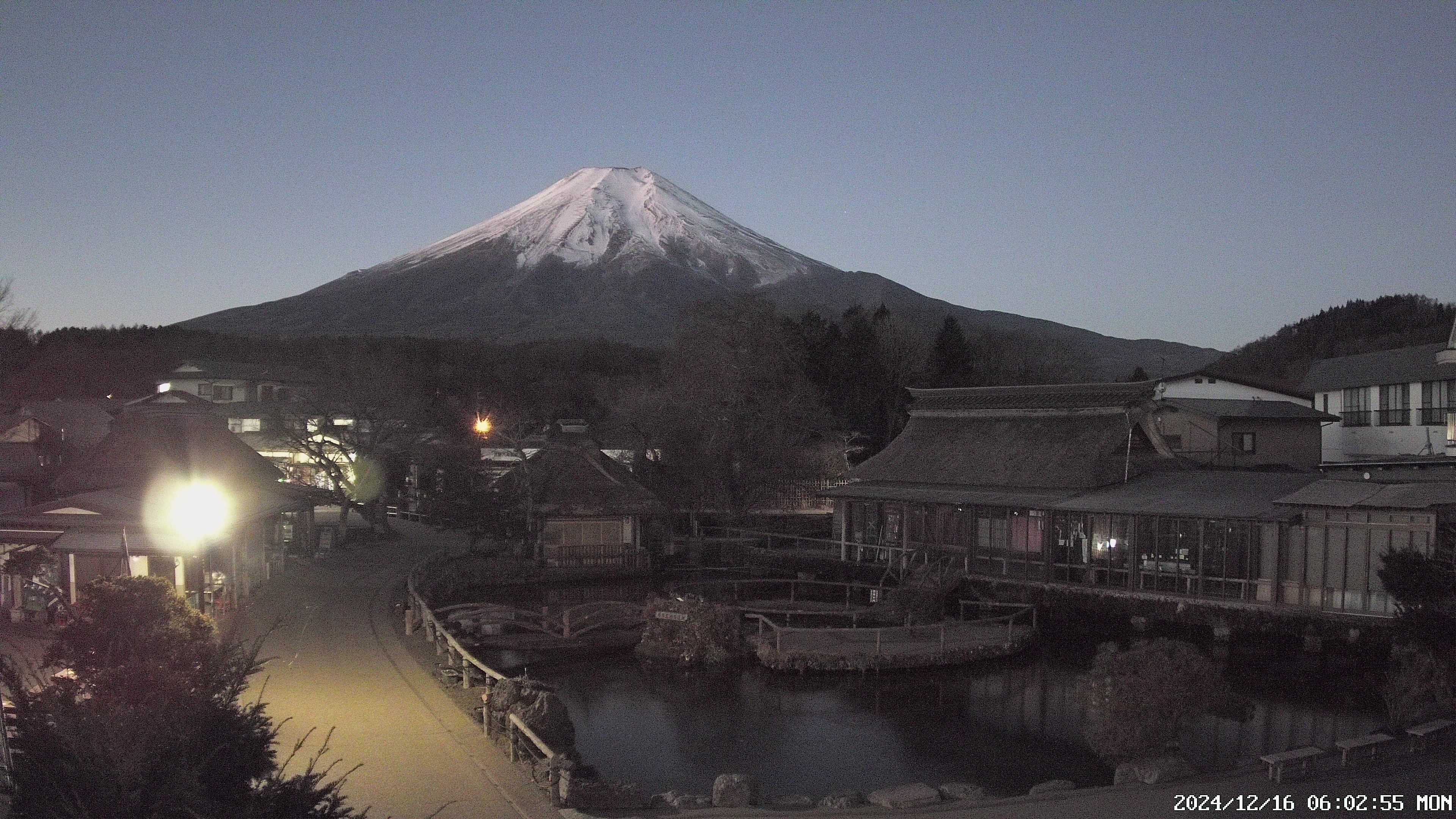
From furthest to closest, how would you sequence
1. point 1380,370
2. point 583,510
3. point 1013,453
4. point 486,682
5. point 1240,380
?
1. point 1380,370
2. point 1240,380
3. point 583,510
4. point 1013,453
5. point 486,682

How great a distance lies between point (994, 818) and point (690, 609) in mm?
9899

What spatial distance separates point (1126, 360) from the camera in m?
106

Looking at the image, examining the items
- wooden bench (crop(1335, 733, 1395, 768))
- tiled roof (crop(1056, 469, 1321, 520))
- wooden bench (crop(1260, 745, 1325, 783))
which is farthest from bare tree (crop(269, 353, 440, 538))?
wooden bench (crop(1335, 733, 1395, 768))

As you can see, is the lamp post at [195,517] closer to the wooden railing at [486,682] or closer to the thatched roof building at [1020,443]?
the wooden railing at [486,682]

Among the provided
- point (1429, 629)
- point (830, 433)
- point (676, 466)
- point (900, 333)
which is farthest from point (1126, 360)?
point (1429, 629)

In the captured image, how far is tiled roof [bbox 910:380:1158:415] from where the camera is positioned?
979 inches

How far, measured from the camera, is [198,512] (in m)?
16.1

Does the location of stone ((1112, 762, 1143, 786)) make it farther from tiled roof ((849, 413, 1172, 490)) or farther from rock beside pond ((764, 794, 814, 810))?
tiled roof ((849, 413, 1172, 490))

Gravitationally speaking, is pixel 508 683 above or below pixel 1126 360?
below

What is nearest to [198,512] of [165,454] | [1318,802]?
[165,454]

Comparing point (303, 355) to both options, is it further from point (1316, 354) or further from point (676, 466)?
point (1316, 354)

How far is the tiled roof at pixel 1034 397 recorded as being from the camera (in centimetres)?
2486

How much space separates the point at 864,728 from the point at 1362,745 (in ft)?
20.7

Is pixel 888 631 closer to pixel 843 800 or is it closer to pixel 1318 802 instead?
pixel 843 800
